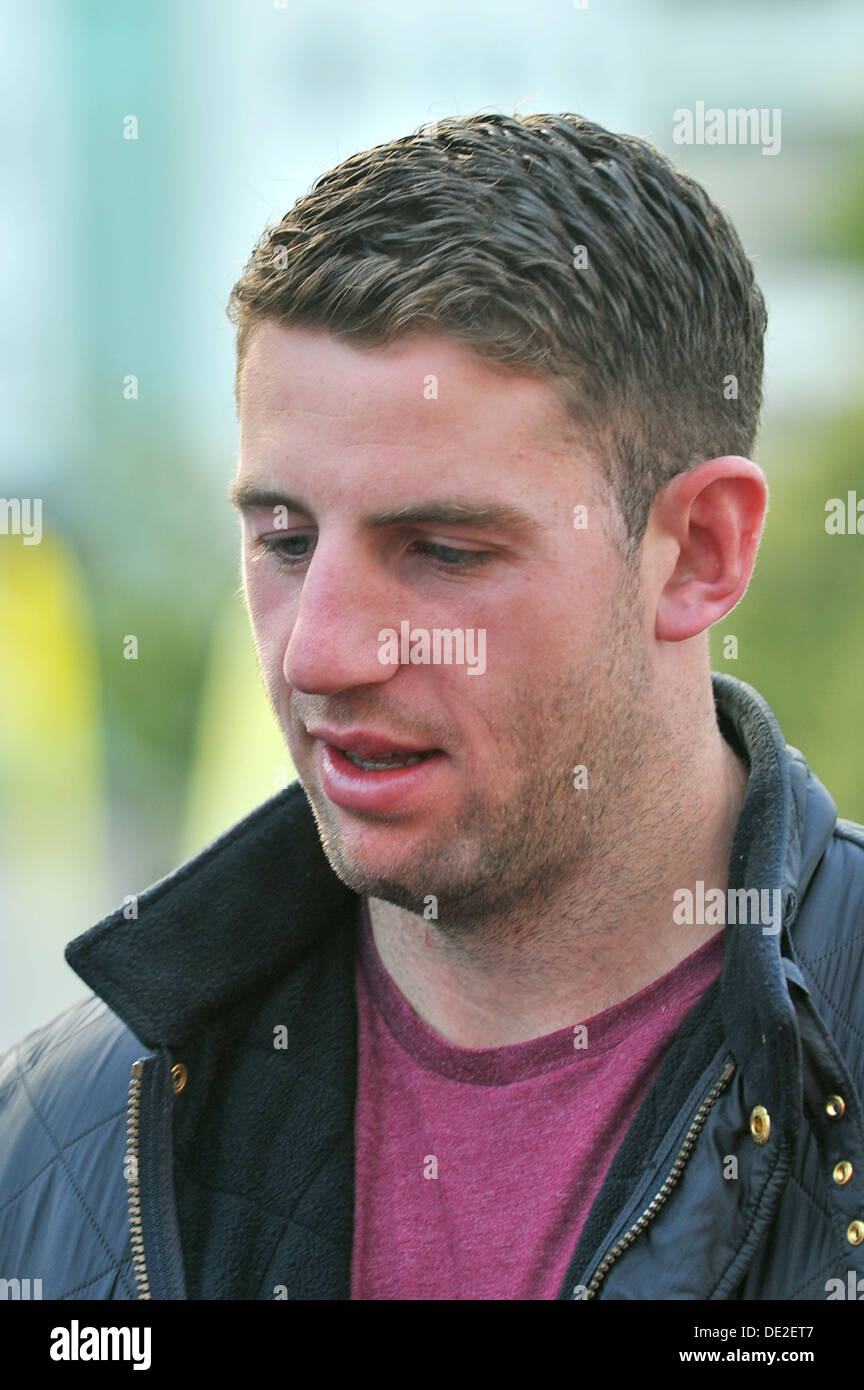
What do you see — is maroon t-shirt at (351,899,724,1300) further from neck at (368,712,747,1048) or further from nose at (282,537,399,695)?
nose at (282,537,399,695)

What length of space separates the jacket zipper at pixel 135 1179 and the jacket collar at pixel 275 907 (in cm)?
7

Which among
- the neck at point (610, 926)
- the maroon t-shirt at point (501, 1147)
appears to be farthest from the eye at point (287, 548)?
the maroon t-shirt at point (501, 1147)

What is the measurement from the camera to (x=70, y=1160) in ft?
6.35

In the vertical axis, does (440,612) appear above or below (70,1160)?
above

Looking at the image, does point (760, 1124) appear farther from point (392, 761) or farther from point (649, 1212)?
point (392, 761)

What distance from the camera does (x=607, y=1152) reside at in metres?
1.75

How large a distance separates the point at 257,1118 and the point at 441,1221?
31 centimetres

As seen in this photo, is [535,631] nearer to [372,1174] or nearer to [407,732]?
[407,732]

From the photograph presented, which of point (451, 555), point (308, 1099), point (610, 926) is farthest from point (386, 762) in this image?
point (308, 1099)

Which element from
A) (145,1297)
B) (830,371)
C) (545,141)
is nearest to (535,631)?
(545,141)

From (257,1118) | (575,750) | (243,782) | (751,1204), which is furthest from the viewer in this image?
(243,782)

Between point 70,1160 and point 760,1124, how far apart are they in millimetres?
979

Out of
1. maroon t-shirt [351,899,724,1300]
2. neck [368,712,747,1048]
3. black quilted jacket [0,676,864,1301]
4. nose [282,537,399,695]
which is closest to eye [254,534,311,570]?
nose [282,537,399,695]

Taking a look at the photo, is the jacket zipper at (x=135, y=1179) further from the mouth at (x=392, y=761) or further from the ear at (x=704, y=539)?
the ear at (x=704, y=539)
